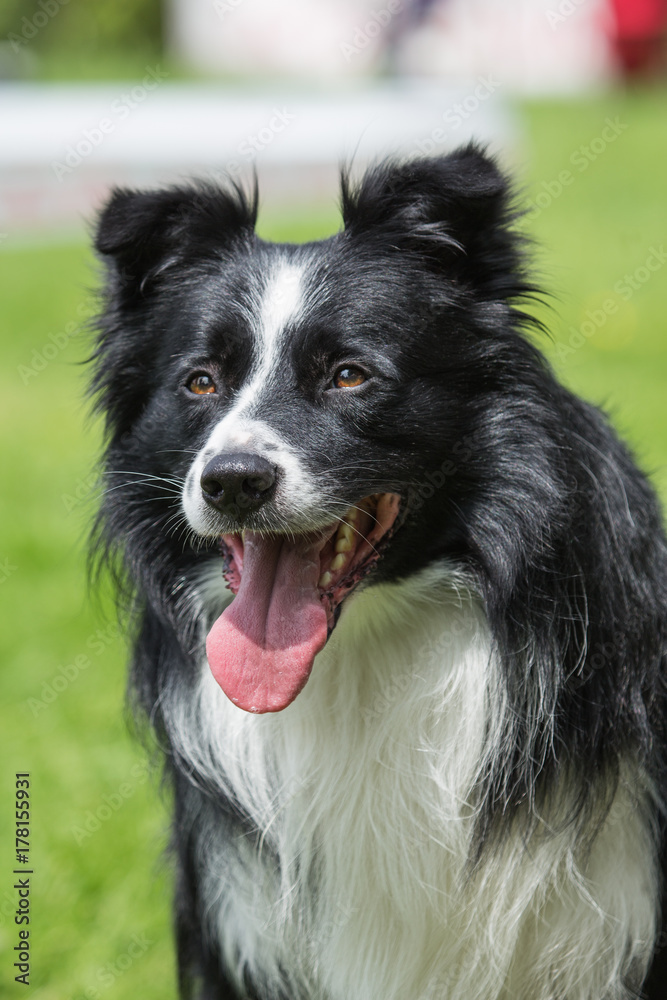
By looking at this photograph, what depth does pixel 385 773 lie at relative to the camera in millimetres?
2934

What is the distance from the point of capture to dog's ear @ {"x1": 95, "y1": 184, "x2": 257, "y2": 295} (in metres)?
3.06

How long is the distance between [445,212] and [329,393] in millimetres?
542

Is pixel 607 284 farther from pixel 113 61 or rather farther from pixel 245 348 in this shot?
pixel 113 61

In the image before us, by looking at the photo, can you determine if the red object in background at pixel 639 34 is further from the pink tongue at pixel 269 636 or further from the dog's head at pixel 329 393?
the pink tongue at pixel 269 636

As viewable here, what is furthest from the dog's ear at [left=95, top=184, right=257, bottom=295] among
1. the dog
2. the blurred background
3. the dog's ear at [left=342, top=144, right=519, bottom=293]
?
the dog's ear at [left=342, top=144, right=519, bottom=293]

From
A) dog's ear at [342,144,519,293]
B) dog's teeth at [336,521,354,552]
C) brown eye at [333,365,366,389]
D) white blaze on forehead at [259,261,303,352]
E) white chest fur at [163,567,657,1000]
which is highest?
dog's ear at [342,144,519,293]

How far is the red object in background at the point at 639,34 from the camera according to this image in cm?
2473

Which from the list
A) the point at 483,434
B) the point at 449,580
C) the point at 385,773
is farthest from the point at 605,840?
the point at 483,434

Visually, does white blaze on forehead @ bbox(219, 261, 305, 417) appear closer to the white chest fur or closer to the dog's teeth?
the dog's teeth

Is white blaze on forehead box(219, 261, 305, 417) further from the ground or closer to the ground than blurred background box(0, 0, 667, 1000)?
further from the ground

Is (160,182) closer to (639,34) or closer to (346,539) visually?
(346,539)

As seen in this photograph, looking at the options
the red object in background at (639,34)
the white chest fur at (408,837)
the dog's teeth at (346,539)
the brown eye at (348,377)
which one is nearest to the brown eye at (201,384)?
the brown eye at (348,377)

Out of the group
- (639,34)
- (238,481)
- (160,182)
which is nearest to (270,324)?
(238,481)

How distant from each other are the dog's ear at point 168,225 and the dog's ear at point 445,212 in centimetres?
34
